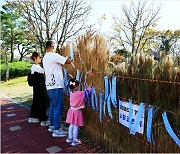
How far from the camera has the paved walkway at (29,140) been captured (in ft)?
11.9

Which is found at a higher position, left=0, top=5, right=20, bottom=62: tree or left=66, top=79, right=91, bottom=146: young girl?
left=0, top=5, right=20, bottom=62: tree

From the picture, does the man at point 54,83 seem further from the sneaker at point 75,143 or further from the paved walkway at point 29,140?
the sneaker at point 75,143

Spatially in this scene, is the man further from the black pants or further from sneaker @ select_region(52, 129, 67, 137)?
the black pants

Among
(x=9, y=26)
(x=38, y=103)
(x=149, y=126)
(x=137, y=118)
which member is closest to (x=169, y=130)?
(x=149, y=126)

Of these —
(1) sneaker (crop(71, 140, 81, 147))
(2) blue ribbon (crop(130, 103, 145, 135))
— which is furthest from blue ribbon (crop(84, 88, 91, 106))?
(2) blue ribbon (crop(130, 103, 145, 135))

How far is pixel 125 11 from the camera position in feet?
46.1

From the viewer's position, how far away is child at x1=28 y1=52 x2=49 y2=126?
4.83 metres

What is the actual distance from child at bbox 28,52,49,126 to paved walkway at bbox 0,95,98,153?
185 millimetres

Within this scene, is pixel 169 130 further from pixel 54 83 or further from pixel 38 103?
pixel 38 103

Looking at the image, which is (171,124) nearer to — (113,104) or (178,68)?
(178,68)

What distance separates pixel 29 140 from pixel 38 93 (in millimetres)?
1246

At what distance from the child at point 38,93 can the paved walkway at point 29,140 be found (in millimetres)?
185

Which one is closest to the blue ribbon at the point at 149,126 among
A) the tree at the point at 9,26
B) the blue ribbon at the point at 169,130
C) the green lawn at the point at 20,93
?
the blue ribbon at the point at 169,130

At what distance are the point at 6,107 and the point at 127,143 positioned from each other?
4832mm
